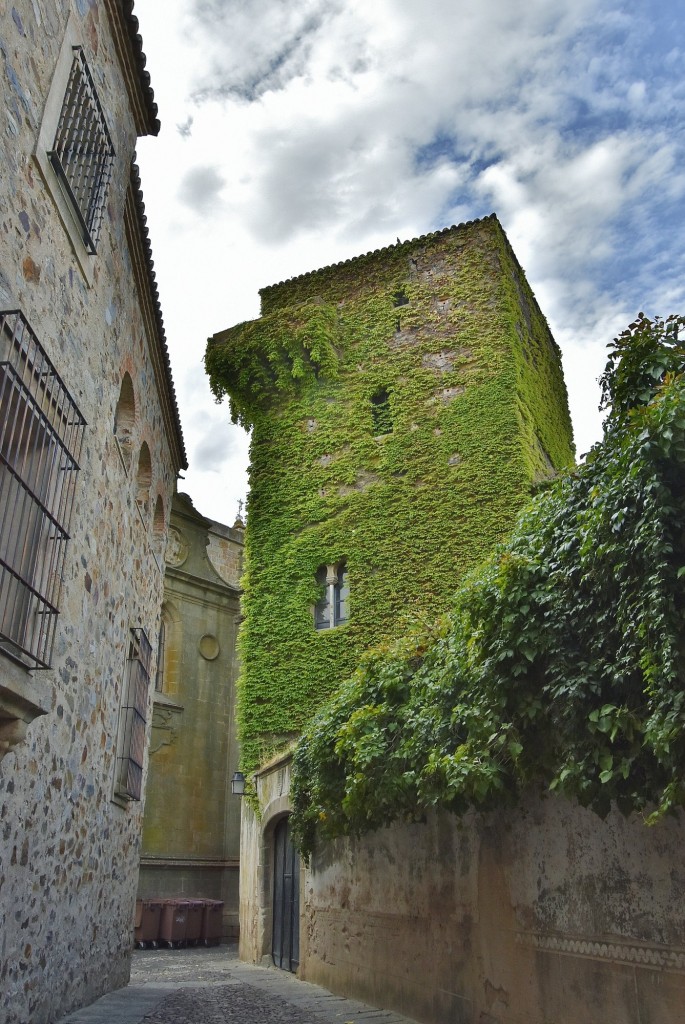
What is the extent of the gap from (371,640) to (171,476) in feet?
14.2

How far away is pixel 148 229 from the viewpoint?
827cm

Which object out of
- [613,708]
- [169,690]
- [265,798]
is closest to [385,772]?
[613,708]

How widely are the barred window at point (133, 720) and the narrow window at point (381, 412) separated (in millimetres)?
7186

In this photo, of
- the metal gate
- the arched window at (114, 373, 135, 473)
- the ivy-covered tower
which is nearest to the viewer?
the arched window at (114, 373, 135, 473)

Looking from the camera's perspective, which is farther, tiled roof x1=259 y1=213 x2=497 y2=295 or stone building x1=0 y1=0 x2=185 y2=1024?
tiled roof x1=259 y1=213 x2=497 y2=295

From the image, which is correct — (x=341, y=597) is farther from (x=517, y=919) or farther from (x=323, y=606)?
(x=517, y=919)

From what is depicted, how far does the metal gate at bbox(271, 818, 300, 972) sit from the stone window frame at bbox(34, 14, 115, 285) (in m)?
8.76

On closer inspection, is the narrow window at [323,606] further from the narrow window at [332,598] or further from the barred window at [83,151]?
the barred window at [83,151]

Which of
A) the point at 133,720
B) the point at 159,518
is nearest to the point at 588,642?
the point at 133,720

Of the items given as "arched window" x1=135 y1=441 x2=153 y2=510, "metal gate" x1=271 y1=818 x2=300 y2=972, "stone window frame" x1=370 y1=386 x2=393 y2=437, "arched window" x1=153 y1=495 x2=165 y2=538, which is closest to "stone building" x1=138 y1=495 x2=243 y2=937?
"metal gate" x1=271 y1=818 x2=300 y2=972

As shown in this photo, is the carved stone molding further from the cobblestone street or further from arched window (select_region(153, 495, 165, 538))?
arched window (select_region(153, 495, 165, 538))

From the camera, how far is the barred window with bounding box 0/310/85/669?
4.65 metres

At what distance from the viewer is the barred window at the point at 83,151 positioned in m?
5.82

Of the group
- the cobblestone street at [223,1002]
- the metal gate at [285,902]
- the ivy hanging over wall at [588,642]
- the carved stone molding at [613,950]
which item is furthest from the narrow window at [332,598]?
the carved stone molding at [613,950]
